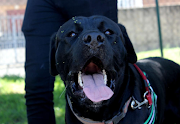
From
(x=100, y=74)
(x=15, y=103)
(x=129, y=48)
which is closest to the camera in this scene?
(x=100, y=74)

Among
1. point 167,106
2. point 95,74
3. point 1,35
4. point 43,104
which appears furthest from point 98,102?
point 1,35

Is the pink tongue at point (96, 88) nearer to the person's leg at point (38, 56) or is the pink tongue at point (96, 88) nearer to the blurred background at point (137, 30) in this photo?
the person's leg at point (38, 56)

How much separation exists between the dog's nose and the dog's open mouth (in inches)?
6.5

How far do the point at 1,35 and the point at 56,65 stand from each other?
9.92 metres

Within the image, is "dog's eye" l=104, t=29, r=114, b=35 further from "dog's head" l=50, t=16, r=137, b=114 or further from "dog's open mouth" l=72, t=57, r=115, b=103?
"dog's open mouth" l=72, t=57, r=115, b=103

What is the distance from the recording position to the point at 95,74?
217 centimetres

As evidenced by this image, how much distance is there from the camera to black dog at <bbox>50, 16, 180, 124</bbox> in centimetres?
202

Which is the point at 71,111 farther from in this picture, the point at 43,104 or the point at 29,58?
the point at 29,58

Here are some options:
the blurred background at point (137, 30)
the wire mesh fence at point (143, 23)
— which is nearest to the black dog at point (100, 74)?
the blurred background at point (137, 30)

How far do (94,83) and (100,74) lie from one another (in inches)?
4.7

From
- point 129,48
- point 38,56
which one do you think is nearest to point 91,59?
point 129,48

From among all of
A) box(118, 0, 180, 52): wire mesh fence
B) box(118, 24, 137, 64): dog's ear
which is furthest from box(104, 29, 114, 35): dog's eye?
box(118, 0, 180, 52): wire mesh fence

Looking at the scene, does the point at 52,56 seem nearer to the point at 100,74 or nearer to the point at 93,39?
the point at 100,74

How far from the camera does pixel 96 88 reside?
6.75ft
